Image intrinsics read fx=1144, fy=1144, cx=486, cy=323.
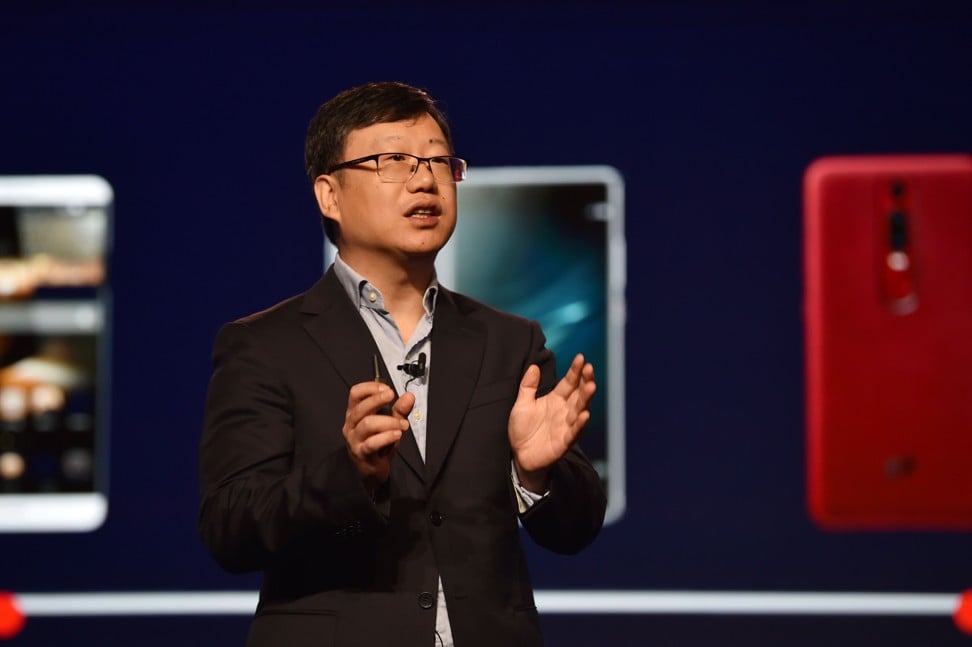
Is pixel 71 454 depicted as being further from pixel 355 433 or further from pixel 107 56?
pixel 355 433

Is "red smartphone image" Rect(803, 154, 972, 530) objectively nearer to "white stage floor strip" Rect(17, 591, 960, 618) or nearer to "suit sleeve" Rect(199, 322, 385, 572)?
"white stage floor strip" Rect(17, 591, 960, 618)

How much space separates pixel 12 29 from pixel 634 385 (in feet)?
6.65

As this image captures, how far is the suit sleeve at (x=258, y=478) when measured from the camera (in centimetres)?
150

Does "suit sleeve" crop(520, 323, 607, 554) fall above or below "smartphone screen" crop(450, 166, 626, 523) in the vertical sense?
below

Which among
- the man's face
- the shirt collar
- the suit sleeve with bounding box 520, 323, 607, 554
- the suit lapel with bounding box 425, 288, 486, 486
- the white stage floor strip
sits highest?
the man's face

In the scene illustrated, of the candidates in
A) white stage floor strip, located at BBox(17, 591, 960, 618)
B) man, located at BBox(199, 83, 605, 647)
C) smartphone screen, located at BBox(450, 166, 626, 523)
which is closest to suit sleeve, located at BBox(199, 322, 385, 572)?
man, located at BBox(199, 83, 605, 647)

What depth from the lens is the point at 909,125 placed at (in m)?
3.13

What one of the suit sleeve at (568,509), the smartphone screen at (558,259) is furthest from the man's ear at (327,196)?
the smartphone screen at (558,259)

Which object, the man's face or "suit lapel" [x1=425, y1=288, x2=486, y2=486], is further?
the man's face

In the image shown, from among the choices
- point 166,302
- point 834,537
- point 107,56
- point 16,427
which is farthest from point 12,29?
point 834,537

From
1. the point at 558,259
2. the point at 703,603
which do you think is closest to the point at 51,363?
the point at 558,259

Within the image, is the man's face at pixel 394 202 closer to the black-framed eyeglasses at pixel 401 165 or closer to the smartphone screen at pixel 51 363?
the black-framed eyeglasses at pixel 401 165

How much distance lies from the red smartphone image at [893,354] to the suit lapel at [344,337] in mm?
1730

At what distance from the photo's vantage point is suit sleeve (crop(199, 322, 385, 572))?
150 centimetres
